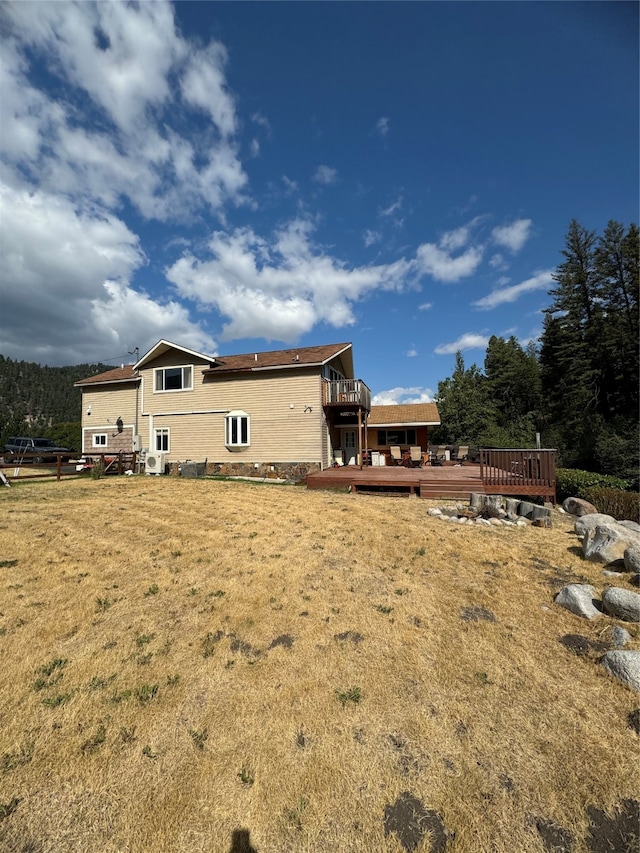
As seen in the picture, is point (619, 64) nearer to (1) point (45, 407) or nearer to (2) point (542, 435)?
(2) point (542, 435)

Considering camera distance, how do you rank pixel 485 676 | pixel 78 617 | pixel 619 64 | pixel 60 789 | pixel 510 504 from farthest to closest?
pixel 510 504, pixel 619 64, pixel 78 617, pixel 485 676, pixel 60 789

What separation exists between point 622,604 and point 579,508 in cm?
672

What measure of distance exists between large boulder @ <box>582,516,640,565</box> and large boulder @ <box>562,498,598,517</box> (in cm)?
379

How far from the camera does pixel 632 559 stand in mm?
5578

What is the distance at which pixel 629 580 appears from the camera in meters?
5.39

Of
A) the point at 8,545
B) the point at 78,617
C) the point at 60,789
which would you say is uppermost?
the point at 8,545

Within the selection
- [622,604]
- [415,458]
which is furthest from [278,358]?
[622,604]

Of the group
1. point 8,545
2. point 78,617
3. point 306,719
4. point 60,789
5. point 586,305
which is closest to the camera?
point 60,789

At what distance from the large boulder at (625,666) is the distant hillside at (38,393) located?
117 m

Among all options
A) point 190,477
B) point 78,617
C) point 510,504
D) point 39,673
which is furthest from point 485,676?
point 190,477

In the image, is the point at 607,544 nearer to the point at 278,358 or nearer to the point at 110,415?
the point at 278,358

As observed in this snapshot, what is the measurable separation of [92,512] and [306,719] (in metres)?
8.28

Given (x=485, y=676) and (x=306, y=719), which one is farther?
(x=485, y=676)

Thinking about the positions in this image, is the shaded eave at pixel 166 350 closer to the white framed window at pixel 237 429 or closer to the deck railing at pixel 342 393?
the white framed window at pixel 237 429
